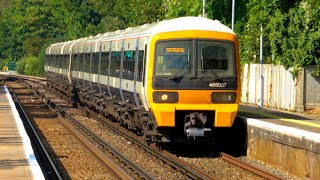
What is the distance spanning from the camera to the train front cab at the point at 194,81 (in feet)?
52.4

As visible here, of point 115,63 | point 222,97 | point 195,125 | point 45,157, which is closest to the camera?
point 195,125

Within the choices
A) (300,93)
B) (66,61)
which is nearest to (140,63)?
(300,93)

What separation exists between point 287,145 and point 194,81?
8.97 ft

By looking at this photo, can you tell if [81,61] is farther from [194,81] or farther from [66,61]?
[194,81]

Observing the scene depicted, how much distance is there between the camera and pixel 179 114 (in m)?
16.3

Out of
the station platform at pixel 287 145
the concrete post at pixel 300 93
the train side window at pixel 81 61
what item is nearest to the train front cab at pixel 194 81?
the station platform at pixel 287 145

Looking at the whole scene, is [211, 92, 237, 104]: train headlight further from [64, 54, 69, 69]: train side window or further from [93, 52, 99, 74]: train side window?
[64, 54, 69, 69]: train side window

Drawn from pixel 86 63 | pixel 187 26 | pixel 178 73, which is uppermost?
pixel 187 26

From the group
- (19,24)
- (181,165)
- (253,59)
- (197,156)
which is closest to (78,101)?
(253,59)

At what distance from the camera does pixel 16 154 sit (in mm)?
15266

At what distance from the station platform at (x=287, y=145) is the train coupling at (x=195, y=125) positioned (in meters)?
1.21

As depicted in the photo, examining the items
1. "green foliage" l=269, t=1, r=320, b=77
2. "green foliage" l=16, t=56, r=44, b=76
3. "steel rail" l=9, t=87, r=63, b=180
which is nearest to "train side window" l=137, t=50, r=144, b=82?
"steel rail" l=9, t=87, r=63, b=180

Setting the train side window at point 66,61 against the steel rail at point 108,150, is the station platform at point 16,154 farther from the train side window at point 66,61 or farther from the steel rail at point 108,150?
the train side window at point 66,61

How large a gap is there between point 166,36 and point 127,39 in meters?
3.87
